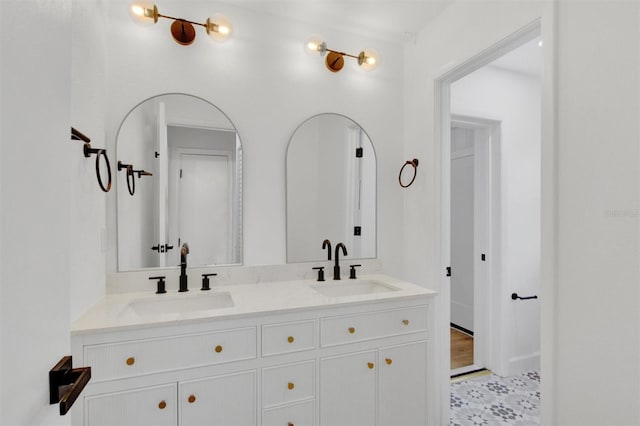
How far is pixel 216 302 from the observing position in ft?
5.89

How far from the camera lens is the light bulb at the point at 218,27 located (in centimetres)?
187

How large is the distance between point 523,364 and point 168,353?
2749 millimetres

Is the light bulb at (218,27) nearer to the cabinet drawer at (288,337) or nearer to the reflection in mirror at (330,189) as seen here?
the reflection in mirror at (330,189)

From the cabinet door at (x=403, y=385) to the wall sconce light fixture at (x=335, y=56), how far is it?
1785 millimetres

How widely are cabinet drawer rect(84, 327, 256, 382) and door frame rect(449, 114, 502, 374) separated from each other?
6.86 feet

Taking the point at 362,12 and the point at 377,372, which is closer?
the point at 377,372

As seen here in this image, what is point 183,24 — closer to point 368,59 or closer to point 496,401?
point 368,59

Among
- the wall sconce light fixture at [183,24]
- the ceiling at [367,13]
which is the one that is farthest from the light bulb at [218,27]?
the ceiling at [367,13]

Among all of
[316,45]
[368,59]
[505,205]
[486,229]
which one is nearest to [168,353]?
[316,45]

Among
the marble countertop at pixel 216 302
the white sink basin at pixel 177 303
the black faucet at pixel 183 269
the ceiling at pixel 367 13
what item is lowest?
the white sink basin at pixel 177 303

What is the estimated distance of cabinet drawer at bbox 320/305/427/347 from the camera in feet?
Answer: 5.24

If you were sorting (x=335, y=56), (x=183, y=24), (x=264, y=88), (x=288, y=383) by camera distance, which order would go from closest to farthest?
(x=288, y=383) → (x=183, y=24) → (x=264, y=88) → (x=335, y=56)

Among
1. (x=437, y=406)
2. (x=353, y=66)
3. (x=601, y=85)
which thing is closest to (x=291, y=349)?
(x=437, y=406)

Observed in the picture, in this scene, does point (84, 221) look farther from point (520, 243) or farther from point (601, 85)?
point (520, 243)
